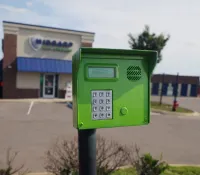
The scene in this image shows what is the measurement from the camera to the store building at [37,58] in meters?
20.1

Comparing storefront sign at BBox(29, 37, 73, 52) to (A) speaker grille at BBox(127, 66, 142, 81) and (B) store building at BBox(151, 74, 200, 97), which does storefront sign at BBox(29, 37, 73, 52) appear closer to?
(A) speaker grille at BBox(127, 66, 142, 81)

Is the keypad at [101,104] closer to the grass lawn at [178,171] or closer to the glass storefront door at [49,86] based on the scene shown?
the grass lawn at [178,171]

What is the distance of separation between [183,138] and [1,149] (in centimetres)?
657

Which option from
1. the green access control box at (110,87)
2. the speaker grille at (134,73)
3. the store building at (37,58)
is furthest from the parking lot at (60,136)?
the store building at (37,58)

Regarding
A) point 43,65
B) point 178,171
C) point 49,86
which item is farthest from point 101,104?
point 49,86

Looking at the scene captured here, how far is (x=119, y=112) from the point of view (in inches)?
77.2

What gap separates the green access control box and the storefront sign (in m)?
19.7

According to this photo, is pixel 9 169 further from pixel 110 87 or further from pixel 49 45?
pixel 49 45

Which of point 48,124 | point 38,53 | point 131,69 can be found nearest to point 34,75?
point 38,53

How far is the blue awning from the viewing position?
1998cm

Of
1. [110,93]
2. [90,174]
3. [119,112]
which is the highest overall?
[110,93]

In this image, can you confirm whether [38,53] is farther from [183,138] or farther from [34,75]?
[183,138]

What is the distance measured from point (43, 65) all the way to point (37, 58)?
802 mm

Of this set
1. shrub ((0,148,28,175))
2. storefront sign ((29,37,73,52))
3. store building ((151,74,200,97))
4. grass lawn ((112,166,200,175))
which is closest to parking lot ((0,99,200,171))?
shrub ((0,148,28,175))
